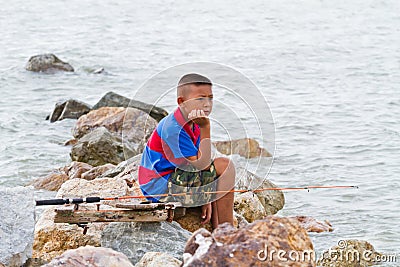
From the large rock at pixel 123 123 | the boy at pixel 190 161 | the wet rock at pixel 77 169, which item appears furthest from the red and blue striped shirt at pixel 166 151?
the large rock at pixel 123 123

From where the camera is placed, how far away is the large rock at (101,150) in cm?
863

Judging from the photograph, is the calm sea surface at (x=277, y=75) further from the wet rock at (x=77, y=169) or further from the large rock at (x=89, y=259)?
the large rock at (x=89, y=259)

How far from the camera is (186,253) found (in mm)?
3270

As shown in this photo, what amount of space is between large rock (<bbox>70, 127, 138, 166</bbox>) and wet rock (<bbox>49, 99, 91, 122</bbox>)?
112 inches

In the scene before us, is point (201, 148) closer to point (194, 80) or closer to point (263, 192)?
point (194, 80)

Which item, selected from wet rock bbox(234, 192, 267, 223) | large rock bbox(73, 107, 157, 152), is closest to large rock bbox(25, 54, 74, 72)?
large rock bbox(73, 107, 157, 152)

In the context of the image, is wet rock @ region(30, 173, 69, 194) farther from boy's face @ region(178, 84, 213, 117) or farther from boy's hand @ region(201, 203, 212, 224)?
boy's face @ region(178, 84, 213, 117)

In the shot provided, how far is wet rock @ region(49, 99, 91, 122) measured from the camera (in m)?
11.7

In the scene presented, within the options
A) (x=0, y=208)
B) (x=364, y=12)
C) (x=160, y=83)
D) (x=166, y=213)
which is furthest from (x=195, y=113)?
(x=364, y=12)

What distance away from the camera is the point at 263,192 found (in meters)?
7.08

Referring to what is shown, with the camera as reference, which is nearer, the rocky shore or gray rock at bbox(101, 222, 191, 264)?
the rocky shore

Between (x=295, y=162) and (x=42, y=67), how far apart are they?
8152 millimetres

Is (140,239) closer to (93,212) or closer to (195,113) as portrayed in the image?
(93,212)

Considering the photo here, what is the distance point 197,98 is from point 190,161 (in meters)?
0.42
